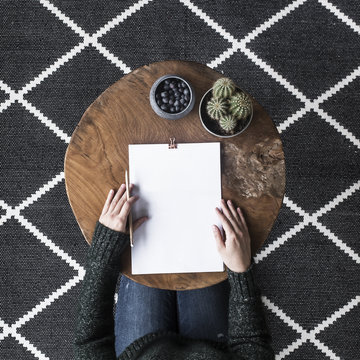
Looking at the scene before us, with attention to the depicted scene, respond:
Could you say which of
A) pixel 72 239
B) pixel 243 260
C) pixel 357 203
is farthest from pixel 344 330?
pixel 72 239

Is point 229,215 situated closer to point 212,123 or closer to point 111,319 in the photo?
point 212,123

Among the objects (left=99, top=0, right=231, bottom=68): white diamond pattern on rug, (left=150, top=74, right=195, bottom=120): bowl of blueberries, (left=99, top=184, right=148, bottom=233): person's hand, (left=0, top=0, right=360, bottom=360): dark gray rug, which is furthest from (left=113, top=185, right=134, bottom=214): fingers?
(left=99, top=0, right=231, bottom=68): white diamond pattern on rug

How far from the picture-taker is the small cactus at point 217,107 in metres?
0.76

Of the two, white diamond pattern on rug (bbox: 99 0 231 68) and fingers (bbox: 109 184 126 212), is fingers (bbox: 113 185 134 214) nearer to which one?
fingers (bbox: 109 184 126 212)

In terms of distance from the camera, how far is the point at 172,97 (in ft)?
2.58

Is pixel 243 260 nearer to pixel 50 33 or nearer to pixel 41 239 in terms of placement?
pixel 41 239

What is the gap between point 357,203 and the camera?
4.28ft

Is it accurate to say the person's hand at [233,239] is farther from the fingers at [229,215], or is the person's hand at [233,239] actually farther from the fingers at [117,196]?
the fingers at [117,196]

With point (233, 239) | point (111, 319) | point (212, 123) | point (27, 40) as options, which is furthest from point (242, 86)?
point (111, 319)

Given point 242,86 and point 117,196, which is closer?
point 117,196

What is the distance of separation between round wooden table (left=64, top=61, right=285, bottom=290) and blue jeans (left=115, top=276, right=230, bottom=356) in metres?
0.15

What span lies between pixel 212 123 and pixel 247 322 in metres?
0.47

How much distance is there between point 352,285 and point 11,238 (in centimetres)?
121

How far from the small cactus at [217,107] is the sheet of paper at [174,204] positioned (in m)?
0.09
